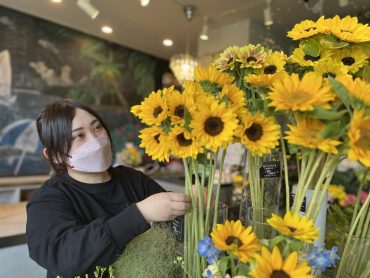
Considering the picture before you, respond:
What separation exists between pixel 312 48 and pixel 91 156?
62 cm

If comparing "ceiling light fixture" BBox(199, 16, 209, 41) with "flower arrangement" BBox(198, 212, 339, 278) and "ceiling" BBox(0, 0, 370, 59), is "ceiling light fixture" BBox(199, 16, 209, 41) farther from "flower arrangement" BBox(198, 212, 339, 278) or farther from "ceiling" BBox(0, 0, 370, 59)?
"flower arrangement" BBox(198, 212, 339, 278)

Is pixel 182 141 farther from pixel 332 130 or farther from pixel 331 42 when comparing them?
pixel 331 42

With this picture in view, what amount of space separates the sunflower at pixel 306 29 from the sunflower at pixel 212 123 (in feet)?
0.71

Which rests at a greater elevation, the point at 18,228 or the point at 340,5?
the point at 340,5

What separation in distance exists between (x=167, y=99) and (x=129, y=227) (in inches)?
9.8

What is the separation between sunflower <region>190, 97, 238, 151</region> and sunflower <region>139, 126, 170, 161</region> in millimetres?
70

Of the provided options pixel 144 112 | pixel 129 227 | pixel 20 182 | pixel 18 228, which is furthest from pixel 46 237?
pixel 20 182

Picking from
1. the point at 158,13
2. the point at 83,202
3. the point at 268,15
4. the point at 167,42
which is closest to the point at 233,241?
the point at 83,202

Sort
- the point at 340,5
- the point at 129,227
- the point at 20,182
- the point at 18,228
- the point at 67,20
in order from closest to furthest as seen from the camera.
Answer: the point at 129,227
the point at 18,228
the point at 340,5
the point at 20,182
the point at 67,20

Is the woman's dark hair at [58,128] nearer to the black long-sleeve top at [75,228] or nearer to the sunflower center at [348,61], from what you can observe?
the black long-sleeve top at [75,228]

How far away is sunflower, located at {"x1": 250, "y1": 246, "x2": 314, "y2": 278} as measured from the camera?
1.13 ft

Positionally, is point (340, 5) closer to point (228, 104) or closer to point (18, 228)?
point (228, 104)

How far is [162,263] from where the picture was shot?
1.75 feet

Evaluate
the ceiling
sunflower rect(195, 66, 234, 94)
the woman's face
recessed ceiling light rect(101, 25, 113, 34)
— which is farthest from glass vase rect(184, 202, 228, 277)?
recessed ceiling light rect(101, 25, 113, 34)
